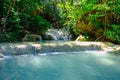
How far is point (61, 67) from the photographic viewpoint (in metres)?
11.7

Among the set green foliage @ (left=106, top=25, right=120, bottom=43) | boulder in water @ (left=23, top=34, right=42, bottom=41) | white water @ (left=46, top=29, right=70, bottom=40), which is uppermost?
green foliage @ (left=106, top=25, right=120, bottom=43)

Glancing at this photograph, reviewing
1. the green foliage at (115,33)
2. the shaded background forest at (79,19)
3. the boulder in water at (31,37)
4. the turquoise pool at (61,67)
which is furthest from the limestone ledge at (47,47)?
the boulder in water at (31,37)

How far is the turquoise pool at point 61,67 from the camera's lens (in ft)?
32.8

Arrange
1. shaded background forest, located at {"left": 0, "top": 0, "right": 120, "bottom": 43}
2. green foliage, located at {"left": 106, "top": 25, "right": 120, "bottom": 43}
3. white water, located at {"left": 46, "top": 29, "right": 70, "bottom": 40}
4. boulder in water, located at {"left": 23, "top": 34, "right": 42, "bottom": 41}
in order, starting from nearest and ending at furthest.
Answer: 1. green foliage, located at {"left": 106, "top": 25, "right": 120, "bottom": 43}
2. shaded background forest, located at {"left": 0, "top": 0, "right": 120, "bottom": 43}
3. boulder in water, located at {"left": 23, "top": 34, "right": 42, "bottom": 41}
4. white water, located at {"left": 46, "top": 29, "right": 70, "bottom": 40}

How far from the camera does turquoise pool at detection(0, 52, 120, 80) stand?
1000 cm

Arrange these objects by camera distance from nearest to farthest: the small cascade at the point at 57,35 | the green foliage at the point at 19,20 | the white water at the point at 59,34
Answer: the green foliage at the point at 19,20 < the small cascade at the point at 57,35 < the white water at the point at 59,34

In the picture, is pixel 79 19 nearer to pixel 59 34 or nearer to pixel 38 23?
pixel 38 23

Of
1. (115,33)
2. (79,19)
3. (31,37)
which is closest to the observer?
(115,33)

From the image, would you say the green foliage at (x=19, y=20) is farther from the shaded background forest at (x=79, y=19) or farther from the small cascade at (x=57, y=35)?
the small cascade at (x=57, y=35)

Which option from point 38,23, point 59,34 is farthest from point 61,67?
point 59,34

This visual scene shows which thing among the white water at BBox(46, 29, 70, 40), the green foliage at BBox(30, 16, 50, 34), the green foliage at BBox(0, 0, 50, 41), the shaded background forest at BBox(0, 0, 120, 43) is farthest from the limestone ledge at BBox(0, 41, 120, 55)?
the white water at BBox(46, 29, 70, 40)

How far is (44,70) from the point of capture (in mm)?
11055

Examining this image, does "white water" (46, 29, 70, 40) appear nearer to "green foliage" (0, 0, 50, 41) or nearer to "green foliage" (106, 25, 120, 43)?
"green foliage" (0, 0, 50, 41)

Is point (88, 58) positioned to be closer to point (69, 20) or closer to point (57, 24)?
point (69, 20)
